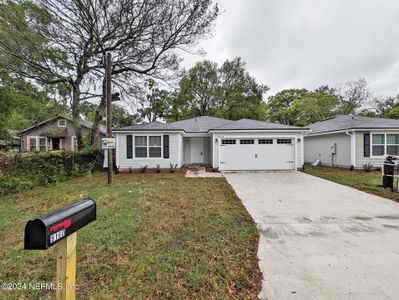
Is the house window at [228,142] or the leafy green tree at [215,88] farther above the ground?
the leafy green tree at [215,88]

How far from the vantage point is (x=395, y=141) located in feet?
40.1

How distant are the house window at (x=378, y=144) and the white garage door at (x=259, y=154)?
4.96 m

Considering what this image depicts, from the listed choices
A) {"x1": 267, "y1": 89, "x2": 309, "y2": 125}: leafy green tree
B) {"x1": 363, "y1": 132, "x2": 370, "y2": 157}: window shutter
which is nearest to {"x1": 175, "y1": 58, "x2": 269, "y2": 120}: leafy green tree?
{"x1": 267, "y1": 89, "x2": 309, "y2": 125}: leafy green tree

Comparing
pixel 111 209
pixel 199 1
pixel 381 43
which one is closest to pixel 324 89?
pixel 381 43

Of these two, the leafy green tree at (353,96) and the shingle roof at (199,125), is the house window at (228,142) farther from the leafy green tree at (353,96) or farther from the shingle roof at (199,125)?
A: the leafy green tree at (353,96)

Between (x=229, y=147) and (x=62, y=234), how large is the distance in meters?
11.2

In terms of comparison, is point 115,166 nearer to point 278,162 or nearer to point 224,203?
point 224,203

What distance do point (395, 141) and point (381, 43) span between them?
32.4ft

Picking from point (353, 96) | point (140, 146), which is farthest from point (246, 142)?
point (353, 96)

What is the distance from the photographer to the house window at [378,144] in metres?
12.3

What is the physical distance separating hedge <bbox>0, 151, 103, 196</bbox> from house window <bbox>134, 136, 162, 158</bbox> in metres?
2.97

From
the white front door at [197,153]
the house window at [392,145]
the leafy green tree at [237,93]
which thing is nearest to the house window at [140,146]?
the white front door at [197,153]

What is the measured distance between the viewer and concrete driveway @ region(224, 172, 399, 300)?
240cm

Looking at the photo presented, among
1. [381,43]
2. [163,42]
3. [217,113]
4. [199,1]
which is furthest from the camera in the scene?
[217,113]
